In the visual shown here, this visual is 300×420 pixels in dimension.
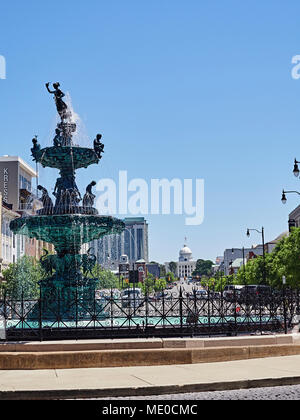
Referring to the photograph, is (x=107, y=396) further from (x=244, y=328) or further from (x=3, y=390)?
(x=244, y=328)

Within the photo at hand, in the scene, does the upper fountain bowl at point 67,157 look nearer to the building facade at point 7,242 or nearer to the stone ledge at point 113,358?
the stone ledge at point 113,358

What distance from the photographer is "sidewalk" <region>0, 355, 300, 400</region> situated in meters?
10.6

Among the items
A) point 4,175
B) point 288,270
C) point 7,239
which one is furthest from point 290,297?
point 4,175

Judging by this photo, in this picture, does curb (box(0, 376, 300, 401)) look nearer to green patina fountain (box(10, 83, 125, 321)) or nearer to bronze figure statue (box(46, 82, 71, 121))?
green patina fountain (box(10, 83, 125, 321))

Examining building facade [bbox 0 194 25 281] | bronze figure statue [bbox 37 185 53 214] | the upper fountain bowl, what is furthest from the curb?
building facade [bbox 0 194 25 281]

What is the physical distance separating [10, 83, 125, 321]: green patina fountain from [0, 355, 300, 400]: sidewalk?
A: 9.86 m

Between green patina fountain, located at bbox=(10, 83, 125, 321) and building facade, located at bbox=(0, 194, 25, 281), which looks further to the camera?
building facade, located at bbox=(0, 194, 25, 281)

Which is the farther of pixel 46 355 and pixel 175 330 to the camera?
pixel 175 330

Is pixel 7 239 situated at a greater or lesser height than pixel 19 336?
greater

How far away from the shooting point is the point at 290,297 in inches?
778

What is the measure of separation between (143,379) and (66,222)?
38.1ft

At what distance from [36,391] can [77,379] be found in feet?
4.31

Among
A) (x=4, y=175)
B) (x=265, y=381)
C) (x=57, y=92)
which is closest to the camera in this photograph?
(x=265, y=381)

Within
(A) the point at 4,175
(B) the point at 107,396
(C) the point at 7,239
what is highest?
(A) the point at 4,175
